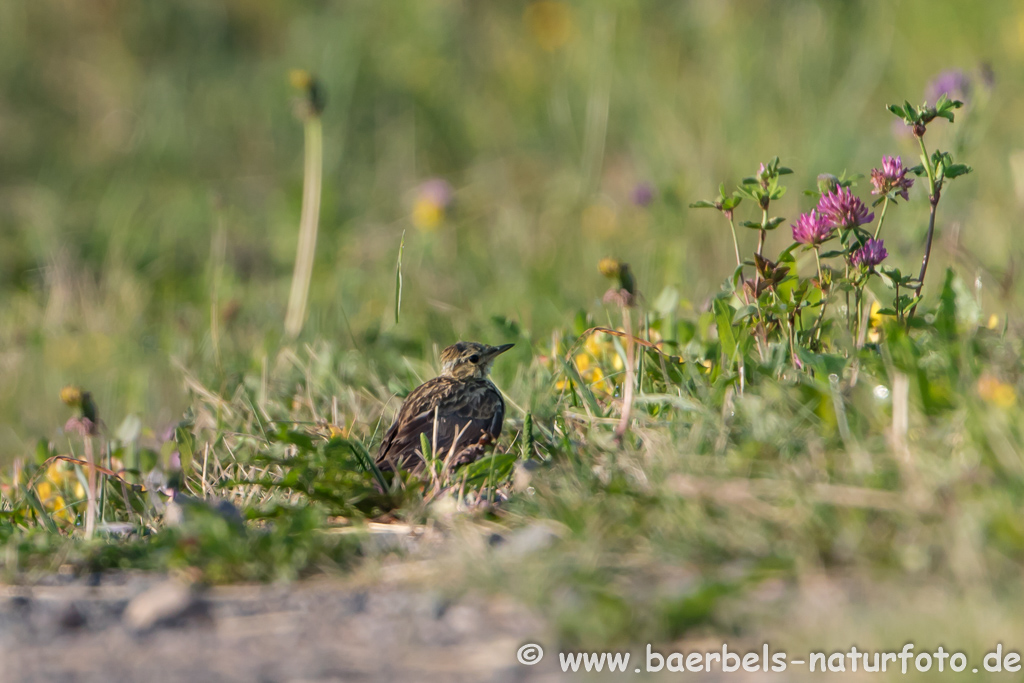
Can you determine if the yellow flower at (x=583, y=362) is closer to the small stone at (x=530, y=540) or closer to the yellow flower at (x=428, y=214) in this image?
the small stone at (x=530, y=540)

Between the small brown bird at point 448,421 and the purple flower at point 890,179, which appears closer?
the purple flower at point 890,179

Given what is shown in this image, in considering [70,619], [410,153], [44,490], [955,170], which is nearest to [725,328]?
[955,170]

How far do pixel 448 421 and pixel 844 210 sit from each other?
1.56 meters

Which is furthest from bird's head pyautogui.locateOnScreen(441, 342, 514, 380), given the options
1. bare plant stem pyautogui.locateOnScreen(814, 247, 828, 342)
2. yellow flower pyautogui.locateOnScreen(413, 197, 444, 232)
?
yellow flower pyautogui.locateOnScreen(413, 197, 444, 232)

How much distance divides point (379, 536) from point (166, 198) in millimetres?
6955

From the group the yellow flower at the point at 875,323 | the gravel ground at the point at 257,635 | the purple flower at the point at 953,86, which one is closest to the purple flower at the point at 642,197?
the purple flower at the point at 953,86

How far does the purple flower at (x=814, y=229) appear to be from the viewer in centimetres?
384

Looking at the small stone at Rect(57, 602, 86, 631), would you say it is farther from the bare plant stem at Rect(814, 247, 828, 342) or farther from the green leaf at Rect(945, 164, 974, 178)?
the green leaf at Rect(945, 164, 974, 178)

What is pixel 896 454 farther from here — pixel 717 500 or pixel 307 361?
pixel 307 361

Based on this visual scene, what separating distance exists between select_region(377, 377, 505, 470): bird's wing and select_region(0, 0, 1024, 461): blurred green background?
1.30 meters

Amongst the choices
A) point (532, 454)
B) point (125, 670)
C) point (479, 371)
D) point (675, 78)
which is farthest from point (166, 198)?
point (125, 670)

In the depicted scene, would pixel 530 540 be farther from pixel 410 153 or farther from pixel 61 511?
pixel 410 153

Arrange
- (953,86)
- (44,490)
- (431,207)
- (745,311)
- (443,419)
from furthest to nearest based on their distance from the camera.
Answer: (431,207) → (953,86) → (44,490) → (443,419) → (745,311)

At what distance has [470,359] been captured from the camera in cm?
483
